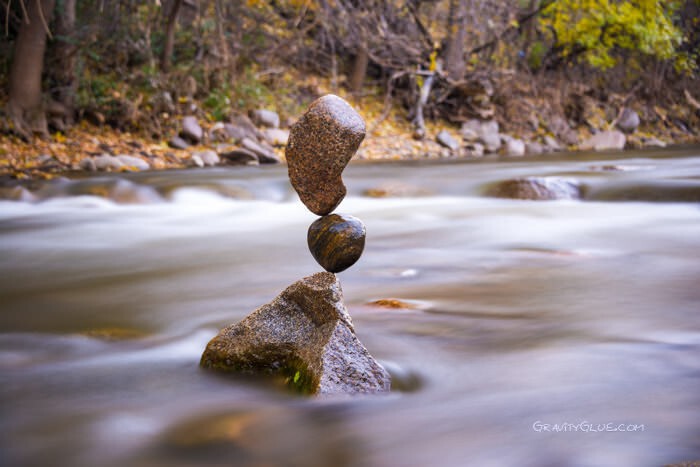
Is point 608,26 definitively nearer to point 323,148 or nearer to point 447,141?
point 447,141

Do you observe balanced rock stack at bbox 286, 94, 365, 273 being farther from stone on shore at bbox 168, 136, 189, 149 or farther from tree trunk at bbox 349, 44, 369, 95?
tree trunk at bbox 349, 44, 369, 95

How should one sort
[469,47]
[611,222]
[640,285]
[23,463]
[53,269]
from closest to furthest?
[23,463], [640,285], [53,269], [611,222], [469,47]

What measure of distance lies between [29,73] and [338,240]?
11368 millimetres

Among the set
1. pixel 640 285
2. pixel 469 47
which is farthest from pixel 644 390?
pixel 469 47

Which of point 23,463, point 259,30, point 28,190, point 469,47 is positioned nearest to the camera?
point 23,463

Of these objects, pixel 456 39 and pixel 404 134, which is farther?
pixel 456 39

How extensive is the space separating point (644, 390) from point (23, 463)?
2.11 m

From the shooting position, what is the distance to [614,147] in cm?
1978

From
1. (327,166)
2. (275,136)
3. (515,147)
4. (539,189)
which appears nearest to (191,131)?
(275,136)

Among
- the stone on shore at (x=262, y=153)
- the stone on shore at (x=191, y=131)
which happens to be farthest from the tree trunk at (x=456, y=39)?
the stone on shore at (x=191, y=131)

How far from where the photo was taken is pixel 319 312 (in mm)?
2740

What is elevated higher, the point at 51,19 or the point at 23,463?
the point at 51,19

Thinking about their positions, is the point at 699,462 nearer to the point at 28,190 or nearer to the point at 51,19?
the point at 28,190

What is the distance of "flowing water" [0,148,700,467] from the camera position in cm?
221
